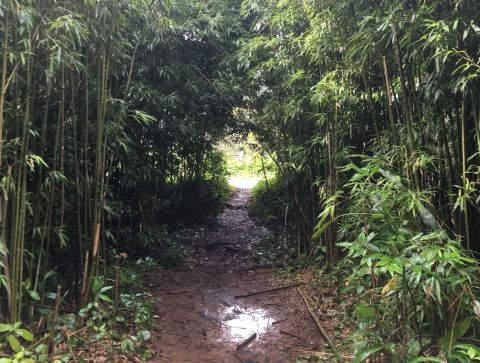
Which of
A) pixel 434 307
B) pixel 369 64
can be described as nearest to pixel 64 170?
pixel 369 64

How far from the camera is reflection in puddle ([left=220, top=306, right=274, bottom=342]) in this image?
4.00 m

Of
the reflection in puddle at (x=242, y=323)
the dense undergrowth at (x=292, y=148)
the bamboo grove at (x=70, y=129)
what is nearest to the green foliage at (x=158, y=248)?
the dense undergrowth at (x=292, y=148)

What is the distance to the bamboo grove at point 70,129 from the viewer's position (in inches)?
111

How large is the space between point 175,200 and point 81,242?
4444 millimetres

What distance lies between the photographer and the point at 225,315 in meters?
4.50

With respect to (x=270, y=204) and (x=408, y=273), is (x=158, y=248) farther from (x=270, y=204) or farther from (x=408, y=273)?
(x=408, y=273)

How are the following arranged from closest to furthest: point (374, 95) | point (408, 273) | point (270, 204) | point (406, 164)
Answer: point (408, 273) < point (406, 164) < point (374, 95) < point (270, 204)

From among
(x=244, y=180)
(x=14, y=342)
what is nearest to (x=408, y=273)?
(x=14, y=342)

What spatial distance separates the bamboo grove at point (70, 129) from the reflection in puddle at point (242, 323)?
141 cm

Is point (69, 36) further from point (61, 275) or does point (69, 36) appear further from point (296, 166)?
point (296, 166)

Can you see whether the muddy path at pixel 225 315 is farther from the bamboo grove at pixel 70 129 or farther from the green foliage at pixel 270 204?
the green foliage at pixel 270 204

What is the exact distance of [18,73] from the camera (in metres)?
2.94

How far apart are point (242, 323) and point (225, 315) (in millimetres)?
268

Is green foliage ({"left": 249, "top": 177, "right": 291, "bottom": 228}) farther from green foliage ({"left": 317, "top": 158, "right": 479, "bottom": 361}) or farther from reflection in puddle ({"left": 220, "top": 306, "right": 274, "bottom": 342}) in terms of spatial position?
green foliage ({"left": 317, "top": 158, "right": 479, "bottom": 361})
